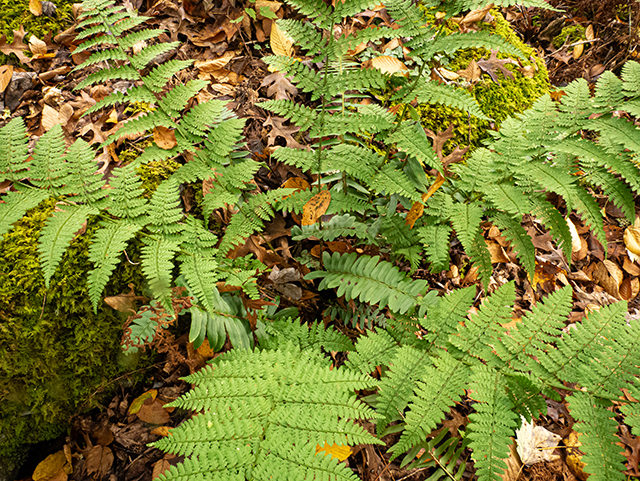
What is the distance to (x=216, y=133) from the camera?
2475mm

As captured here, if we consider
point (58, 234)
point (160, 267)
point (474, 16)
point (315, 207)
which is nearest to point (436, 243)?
point (315, 207)

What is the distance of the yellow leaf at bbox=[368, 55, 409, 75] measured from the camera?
3465mm

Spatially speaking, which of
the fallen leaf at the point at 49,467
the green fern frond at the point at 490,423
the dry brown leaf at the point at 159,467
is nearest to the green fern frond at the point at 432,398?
the green fern frond at the point at 490,423

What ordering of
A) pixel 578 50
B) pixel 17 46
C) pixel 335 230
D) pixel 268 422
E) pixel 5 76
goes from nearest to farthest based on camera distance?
pixel 268 422 < pixel 335 230 < pixel 5 76 < pixel 17 46 < pixel 578 50

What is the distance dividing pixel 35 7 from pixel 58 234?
2.81 meters

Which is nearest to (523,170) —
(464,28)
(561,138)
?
(561,138)

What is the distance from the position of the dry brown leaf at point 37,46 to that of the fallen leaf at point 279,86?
194cm

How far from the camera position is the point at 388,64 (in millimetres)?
3506

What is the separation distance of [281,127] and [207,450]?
2.62m

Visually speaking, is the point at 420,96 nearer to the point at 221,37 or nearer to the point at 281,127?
the point at 281,127

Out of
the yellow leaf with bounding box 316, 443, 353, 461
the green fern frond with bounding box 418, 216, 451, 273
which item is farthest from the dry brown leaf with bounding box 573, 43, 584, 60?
the yellow leaf with bounding box 316, 443, 353, 461

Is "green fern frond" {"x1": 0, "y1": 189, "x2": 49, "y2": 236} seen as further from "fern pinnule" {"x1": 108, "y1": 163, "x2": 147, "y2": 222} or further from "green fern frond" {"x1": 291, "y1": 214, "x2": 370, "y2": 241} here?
"green fern frond" {"x1": 291, "y1": 214, "x2": 370, "y2": 241}

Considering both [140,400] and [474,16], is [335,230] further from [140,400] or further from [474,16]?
[474,16]

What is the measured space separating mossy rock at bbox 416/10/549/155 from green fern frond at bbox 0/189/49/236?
308cm
